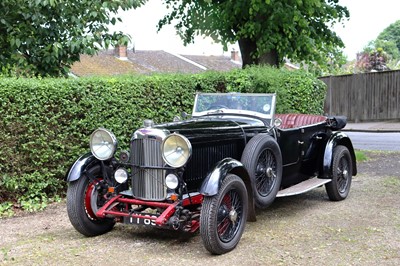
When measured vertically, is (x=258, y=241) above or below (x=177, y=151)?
below

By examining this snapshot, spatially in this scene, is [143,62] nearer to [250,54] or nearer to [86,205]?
[250,54]

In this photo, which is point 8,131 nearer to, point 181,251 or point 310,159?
point 181,251

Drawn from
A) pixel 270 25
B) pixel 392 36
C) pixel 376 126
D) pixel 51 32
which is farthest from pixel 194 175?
pixel 392 36

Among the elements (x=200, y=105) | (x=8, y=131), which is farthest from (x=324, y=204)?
(x=8, y=131)

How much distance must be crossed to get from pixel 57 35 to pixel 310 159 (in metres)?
5.17

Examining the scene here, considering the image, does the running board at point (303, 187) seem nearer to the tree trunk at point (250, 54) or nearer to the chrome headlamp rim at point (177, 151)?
the chrome headlamp rim at point (177, 151)

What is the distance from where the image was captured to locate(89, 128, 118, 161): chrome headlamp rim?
579 cm

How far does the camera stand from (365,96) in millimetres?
23094

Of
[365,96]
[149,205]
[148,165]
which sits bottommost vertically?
[149,205]

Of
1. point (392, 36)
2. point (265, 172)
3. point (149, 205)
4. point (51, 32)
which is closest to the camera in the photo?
point (149, 205)

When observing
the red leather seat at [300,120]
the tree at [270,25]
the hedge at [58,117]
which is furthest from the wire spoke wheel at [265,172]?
the tree at [270,25]

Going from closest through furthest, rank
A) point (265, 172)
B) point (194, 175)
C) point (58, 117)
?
point (194, 175)
point (265, 172)
point (58, 117)

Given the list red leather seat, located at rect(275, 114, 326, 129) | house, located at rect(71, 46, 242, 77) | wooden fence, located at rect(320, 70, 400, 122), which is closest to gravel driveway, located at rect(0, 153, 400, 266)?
red leather seat, located at rect(275, 114, 326, 129)

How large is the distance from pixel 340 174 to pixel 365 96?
16.3m
